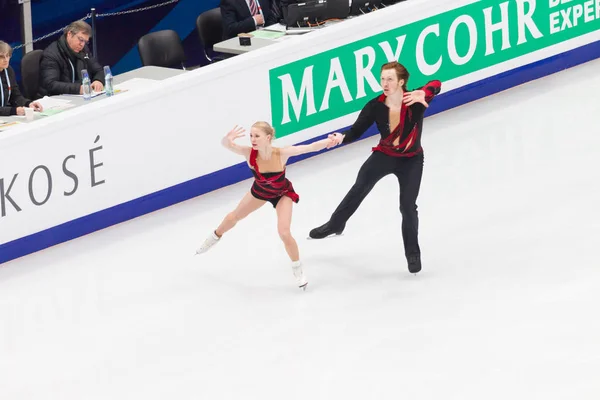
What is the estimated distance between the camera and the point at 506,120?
39.1 ft

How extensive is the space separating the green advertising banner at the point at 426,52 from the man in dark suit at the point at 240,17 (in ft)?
4.79

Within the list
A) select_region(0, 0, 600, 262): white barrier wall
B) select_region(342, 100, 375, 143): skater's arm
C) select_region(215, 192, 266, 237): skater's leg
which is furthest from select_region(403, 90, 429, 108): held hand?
select_region(0, 0, 600, 262): white barrier wall

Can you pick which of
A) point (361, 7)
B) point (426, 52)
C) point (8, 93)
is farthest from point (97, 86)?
point (361, 7)

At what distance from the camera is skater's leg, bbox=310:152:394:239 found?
8.68 metres

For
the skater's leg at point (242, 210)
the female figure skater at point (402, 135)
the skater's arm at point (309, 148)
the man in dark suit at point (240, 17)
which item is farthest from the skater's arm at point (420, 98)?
the man in dark suit at point (240, 17)

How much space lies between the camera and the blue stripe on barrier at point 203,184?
9.35 m

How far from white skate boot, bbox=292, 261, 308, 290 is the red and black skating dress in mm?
441

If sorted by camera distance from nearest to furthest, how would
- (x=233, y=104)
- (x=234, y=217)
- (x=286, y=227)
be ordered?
(x=286, y=227), (x=234, y=217), (x=233, y=104)

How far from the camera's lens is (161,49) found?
11.8 meters

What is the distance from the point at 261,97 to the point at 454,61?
8.04 ft

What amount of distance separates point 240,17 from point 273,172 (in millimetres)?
4260

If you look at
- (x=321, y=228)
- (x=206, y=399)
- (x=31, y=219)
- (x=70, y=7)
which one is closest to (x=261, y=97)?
(x=321, y=228)

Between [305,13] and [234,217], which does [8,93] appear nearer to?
[234,217]

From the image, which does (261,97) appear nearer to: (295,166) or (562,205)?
(295,166)
